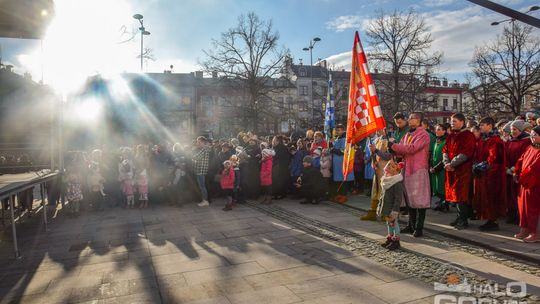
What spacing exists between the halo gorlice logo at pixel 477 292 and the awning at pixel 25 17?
784 cm

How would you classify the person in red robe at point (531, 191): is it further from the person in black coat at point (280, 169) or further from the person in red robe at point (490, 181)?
the person in black coat at point (280, 169)

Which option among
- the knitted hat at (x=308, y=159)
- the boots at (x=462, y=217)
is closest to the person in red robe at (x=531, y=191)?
the boots at (x=462, y=217)

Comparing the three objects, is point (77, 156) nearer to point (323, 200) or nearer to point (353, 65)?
point (323, 200)

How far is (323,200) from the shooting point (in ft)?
33.6

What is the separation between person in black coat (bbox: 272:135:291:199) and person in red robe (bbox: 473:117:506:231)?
543 cm

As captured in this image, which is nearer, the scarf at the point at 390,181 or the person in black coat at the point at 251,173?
the scarf at the point at 390,181

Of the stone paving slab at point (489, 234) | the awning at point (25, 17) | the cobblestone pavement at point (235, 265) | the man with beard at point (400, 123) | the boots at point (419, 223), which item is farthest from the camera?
the awning at point (25, 17)

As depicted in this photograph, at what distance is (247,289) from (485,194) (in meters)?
4.66

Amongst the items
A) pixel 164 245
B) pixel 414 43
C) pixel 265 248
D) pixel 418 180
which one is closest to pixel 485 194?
pixel 418 180

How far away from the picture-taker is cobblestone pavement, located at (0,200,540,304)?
397 centimetres

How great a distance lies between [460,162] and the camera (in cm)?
611

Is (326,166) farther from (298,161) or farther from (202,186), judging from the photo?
(202,186)

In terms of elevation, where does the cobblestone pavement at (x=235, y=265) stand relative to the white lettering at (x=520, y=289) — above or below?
below

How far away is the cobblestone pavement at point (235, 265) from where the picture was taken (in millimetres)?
3975
